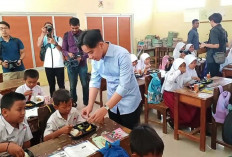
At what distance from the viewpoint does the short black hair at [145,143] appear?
106cm

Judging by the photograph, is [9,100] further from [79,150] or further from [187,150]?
[187,150]

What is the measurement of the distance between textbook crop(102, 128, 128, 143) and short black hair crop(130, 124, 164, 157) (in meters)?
0.34

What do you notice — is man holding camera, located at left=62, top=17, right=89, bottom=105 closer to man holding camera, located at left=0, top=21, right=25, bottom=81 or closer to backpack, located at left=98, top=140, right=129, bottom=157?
man holding camera, located at left=0, top=21, right=25, bottom=81

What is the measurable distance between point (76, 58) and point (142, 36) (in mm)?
4917

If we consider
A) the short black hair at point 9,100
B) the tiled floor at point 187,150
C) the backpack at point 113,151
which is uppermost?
the short black hair at point 9,100

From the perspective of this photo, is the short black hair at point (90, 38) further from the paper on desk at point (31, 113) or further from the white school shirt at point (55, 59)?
the white school shirt at point (55, 59)

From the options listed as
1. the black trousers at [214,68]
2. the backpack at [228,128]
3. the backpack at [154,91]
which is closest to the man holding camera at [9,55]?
the backpack at [154,91]

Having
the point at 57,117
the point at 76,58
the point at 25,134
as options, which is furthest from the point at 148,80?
the point at 25,134

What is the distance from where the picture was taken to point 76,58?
364 cm

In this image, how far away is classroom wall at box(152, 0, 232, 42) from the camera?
6477 mm

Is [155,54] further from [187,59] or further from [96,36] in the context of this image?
[96,36]

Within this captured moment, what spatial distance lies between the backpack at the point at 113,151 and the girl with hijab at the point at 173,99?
1.68m

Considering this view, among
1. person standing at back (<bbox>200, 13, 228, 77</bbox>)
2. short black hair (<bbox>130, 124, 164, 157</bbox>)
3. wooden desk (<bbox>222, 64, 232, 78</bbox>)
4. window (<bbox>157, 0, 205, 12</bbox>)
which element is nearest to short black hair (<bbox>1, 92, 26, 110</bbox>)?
short black hair (<bbox>130, 124, 164, 157</bbox>)

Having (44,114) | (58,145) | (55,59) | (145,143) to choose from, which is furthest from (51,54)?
(145,143)
